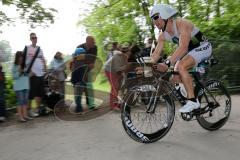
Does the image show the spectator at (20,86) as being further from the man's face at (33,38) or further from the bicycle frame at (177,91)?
the bicycle frame at (177,91)

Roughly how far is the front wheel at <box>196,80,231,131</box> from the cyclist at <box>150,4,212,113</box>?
415 mm

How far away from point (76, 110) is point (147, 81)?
3.83m

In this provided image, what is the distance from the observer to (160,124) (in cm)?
638

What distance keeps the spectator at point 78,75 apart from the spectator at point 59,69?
529 millimetres

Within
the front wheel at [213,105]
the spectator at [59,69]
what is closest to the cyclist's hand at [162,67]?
the front wheel at [213,105]

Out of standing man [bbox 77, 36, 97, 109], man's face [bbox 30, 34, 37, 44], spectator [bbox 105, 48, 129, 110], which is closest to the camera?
man's face [bbox 30, 34, 37, 44]

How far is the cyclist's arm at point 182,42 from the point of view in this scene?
19.7 feet

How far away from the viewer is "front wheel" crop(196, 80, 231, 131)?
6.79m

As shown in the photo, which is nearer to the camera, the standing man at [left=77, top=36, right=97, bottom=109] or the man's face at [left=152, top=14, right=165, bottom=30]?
the man's face at [left=152, top=14, right=165, bottom=30]

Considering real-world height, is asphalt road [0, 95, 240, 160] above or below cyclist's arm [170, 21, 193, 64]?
below

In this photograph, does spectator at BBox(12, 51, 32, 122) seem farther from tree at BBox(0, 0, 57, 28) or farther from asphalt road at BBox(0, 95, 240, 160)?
tree at BBox(0, 0, 57, 28)

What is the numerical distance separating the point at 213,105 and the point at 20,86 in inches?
173

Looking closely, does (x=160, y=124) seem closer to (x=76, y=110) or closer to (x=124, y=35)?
(x=76, y=110)

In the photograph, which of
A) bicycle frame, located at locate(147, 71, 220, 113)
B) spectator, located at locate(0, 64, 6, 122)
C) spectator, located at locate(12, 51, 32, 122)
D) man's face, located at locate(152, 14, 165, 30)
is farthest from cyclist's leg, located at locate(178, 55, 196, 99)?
spectator, located at locate(0, 64, 6, 122)
